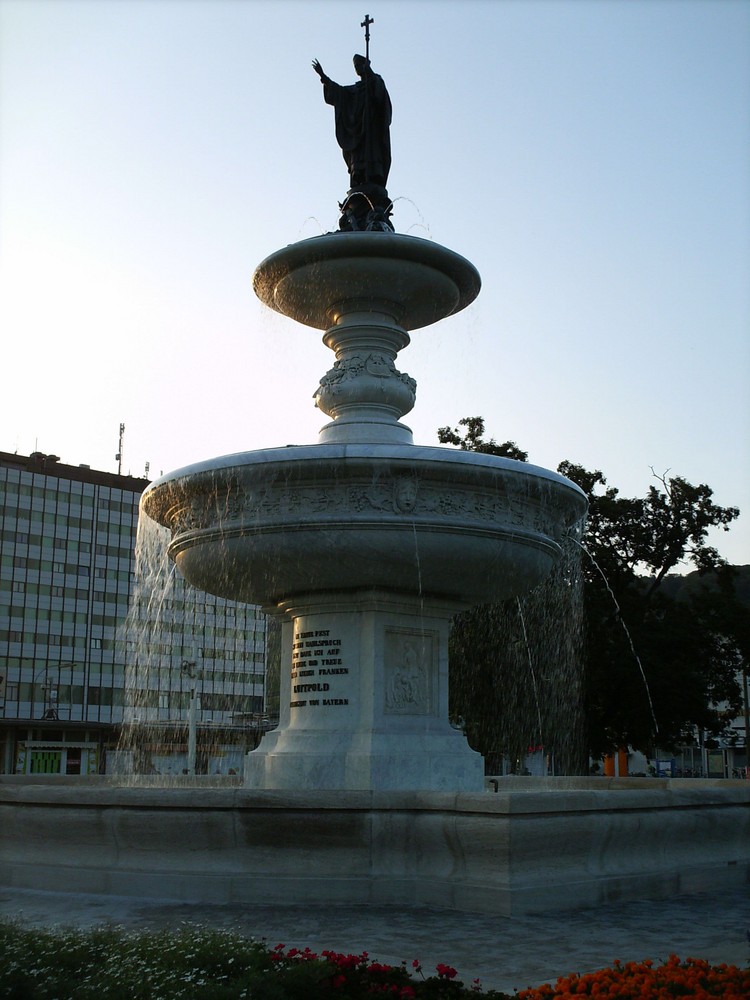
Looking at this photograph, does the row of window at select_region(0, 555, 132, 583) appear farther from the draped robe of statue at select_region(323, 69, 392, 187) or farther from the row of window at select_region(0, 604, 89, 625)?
the draped robe of statue at select_region(323, 69, 392, 187)

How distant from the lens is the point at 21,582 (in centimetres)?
6594

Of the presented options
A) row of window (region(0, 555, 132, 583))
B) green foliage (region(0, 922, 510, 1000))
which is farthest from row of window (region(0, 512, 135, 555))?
green foliage (region(0, 922, 510, 1000))

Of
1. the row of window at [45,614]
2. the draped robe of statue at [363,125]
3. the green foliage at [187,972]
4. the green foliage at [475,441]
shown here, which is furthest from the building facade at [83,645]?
the green foliage at [187,972]

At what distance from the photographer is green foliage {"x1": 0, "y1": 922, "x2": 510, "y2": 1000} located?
446 centimetres

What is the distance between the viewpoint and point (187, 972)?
15.8ft

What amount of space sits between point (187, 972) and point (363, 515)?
16.8ft

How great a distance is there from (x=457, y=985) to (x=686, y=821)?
465 centimetres

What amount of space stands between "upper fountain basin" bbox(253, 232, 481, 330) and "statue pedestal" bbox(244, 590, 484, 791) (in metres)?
3.33

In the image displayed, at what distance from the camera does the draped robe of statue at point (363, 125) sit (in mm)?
12703

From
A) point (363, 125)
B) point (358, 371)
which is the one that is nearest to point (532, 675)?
point (358, 371)

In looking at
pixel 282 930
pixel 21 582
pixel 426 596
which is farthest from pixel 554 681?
pixel 21 582

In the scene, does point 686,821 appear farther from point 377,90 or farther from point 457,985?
point 377,90

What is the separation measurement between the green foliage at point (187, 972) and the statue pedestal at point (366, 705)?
14.1 ft

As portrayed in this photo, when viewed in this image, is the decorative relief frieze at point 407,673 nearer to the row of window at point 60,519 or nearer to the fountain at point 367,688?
the fountain at point 367,688
